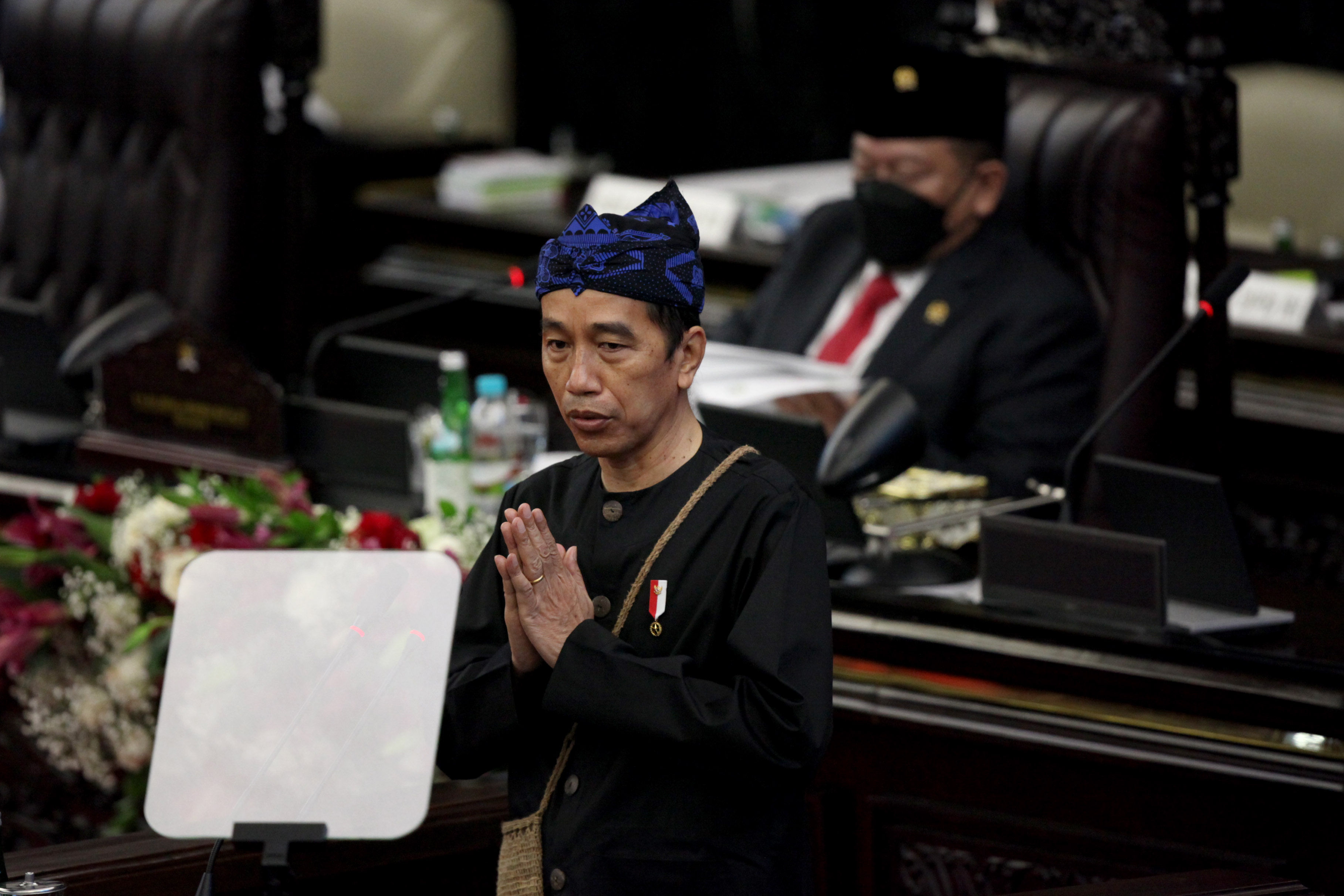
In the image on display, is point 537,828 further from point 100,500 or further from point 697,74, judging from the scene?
point 697,74

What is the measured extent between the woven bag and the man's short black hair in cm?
11

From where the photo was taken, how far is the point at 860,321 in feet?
9.73

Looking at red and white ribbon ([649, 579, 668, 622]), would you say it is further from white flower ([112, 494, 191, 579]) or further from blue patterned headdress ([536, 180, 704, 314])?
white flower ([112, 494, 191, 579])

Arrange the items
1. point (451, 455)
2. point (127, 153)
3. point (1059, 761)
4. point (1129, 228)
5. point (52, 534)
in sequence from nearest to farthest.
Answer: point (1059, 761)
point (52, 534)
point (451, 455)
point (1129, 228)
point (127, 153)

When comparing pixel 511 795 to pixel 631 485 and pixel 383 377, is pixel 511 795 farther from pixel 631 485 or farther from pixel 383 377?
pixel 383 377

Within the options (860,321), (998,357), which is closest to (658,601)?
(998,357)

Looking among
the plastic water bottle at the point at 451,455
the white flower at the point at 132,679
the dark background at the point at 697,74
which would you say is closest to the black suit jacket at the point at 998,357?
the plastic water bottle at the point at 451,455

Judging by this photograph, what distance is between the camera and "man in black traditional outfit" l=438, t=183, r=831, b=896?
1.31m

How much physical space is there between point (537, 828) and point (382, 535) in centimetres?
85

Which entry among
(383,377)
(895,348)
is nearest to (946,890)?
(895,348)

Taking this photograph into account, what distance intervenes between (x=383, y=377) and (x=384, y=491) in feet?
0.63

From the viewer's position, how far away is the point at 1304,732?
1.90m

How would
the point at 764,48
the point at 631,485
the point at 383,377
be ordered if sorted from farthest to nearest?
the point at 764,48
the point at 383,377
the point at 631,485

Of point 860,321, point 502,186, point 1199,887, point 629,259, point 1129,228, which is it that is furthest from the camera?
point 502,186
